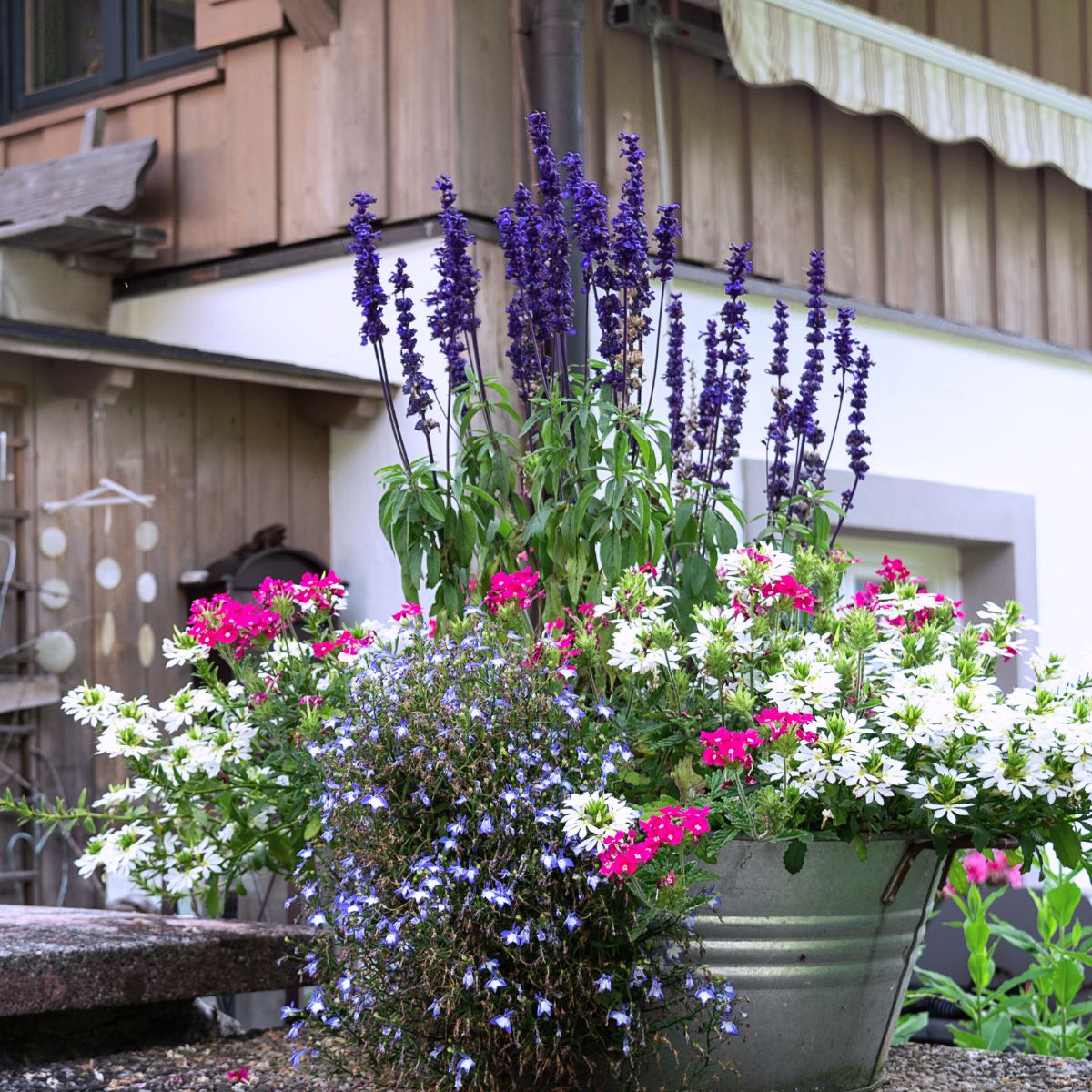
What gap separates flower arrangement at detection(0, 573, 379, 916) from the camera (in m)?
3.17

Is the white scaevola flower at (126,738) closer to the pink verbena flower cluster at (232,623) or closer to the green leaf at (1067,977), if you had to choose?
the pink verbena flower cluster at (232,623)

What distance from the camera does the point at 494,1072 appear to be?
260 cm

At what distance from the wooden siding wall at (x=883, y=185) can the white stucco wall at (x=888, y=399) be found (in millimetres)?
184

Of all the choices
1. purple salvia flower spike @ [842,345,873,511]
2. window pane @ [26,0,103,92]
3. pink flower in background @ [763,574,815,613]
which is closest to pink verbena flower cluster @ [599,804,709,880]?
pink flower in background @ [763,574,815,613]

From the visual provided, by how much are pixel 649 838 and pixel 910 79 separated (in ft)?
13.8

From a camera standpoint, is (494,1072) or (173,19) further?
(173,19)

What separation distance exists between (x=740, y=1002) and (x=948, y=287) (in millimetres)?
4450

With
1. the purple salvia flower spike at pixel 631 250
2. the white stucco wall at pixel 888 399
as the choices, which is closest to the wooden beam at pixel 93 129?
the white stucco wall at pixel 888 399

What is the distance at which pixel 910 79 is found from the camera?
5.99 meters

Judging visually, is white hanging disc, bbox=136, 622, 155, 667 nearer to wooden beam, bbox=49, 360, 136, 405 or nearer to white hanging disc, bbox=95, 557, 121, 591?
white hanging disc, bbox=95, 557, 121, 591

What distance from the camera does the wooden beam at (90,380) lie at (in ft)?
16.0

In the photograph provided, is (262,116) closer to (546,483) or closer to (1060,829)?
(546,483)

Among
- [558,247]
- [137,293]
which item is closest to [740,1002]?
[558,247]

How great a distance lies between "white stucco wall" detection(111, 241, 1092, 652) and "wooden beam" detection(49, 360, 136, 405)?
0.71 meters
